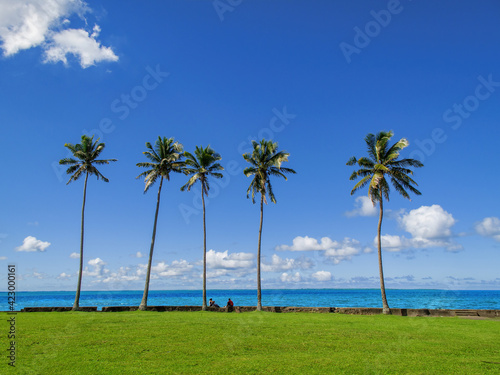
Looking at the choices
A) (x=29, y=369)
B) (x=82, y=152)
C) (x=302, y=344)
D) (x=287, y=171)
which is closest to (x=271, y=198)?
(x=287, y=171)

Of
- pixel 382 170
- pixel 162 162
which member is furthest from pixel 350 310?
pixel 162 162

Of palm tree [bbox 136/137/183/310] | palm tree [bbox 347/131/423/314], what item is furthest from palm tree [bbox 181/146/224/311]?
palm tree [bbox 347/131/423/314]

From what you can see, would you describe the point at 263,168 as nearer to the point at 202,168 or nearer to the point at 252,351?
the point at 202,168

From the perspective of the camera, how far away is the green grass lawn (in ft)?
29.3

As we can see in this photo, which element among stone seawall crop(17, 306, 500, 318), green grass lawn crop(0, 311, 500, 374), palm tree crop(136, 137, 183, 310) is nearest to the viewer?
green grass lawn crop(0, 311, 500, 374)

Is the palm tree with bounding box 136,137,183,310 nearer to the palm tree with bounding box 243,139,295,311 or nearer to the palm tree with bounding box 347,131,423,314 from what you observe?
the palm tree with bounding box 243,139,295,311

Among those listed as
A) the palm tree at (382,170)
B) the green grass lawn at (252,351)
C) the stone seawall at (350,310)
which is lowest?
the stone seawall at (350,310)

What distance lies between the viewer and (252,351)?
36.7 feet

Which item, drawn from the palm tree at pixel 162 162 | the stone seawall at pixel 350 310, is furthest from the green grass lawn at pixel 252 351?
the palm tree at pixel 162 162

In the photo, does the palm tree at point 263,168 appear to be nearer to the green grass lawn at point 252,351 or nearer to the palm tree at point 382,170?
the palm tree at point 382,170

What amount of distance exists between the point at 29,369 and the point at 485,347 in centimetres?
1423

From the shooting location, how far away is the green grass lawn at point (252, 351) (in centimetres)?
895

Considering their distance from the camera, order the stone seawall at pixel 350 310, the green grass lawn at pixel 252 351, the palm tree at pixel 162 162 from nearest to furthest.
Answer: the green grass lawn at pixel 252 351, the stone seawall at pixel 350 310, the palm tree at pixel 162 162

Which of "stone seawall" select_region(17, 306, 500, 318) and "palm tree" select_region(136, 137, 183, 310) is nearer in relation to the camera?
"stone seawall" select_region(17, 306, 500, 318)
